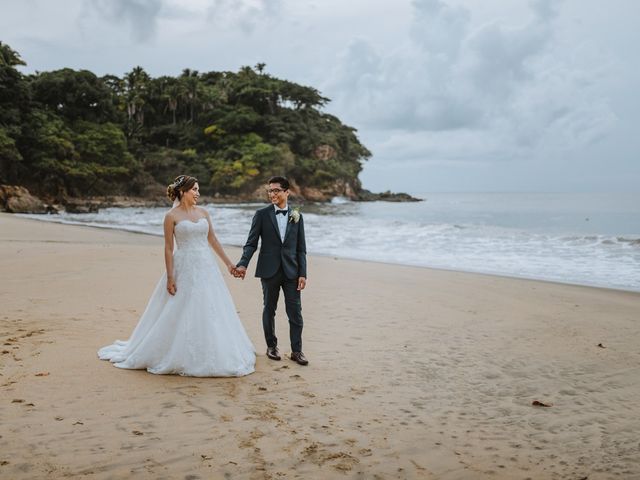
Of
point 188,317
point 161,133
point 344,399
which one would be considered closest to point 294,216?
point 188,317

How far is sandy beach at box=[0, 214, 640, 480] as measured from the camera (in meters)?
3.13

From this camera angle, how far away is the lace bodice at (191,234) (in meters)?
4.65

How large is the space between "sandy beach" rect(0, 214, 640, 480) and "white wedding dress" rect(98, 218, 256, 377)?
0.15 metres

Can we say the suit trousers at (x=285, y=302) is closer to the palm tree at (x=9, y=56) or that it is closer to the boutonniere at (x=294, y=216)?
the boutonniere at (x=294, y=216)

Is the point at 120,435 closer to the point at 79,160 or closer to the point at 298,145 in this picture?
the point at 79,160

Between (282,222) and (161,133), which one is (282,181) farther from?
(161,133)

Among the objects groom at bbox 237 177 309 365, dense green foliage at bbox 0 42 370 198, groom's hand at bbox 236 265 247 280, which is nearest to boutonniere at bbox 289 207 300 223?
groom at bbox 237 177 309 365

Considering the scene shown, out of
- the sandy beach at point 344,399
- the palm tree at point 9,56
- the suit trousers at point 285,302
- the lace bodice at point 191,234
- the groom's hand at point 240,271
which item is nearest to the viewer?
the sandy beach at point 344,399

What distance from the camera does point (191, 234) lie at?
468 cm

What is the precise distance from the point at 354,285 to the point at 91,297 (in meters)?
4.65

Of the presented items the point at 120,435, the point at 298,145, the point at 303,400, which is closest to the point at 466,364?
the point at 303,400

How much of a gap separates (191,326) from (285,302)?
3.24 ft

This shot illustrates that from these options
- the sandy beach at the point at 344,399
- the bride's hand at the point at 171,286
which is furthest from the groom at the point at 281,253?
the bride's hand at the point at 171,286

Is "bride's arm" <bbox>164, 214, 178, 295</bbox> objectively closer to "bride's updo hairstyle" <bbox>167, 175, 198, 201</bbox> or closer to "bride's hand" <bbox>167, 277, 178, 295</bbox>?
"bride's hand" <bbox>167, 277, 178, 295</bbox>
